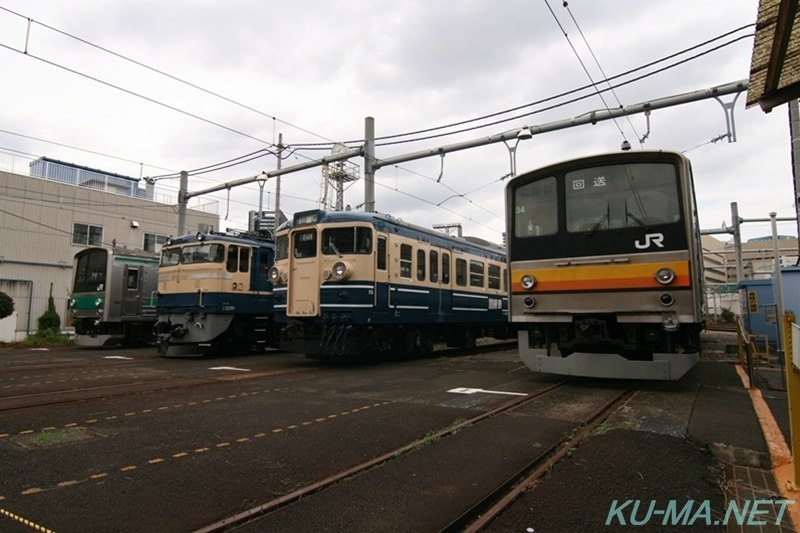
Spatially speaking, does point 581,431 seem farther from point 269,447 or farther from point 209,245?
point 209,245

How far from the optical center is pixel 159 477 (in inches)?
160

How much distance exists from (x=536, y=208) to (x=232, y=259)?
9129mm

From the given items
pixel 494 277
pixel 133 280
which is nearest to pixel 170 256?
pixel 133 280

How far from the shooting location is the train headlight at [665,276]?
732cm

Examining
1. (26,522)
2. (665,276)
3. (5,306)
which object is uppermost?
(665,276)

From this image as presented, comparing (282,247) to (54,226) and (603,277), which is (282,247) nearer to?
(603,277)

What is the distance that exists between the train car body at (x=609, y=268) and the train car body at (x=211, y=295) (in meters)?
8.62

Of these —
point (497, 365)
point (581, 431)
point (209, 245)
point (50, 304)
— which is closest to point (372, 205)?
point (209, 245)

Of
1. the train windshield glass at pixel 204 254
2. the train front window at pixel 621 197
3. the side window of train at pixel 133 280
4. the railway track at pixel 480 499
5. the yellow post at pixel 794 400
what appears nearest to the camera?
the railway track at pixel 480 499

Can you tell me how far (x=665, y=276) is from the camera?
24.2 ft

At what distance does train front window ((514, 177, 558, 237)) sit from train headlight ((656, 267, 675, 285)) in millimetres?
1699

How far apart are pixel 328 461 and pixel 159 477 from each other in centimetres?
136
